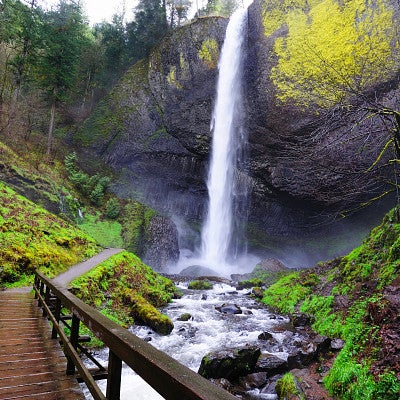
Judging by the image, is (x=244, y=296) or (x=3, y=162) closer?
(x=244, y=296)

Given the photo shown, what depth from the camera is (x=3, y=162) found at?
1758cm

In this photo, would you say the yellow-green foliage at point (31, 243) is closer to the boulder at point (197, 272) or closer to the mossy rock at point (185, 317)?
the mossy rock at point (185, 317)

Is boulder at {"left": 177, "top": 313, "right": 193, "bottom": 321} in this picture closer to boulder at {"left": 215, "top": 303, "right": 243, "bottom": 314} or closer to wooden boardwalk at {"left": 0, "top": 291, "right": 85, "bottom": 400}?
boulder at {"left": 215, "top": 303, "right": 243, "bottom": 314}

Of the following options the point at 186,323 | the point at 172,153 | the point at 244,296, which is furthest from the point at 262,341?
the point at 172,153

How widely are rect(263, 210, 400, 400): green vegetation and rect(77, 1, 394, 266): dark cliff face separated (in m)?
12.0

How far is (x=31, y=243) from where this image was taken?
1108cm

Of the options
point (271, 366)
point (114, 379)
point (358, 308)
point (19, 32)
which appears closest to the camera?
point (114, 379)

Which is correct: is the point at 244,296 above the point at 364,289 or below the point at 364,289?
below

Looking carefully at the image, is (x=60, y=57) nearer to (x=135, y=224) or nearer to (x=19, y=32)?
(x=19, y=32)

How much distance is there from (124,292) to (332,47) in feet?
67.7

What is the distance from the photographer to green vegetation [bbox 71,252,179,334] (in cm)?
902

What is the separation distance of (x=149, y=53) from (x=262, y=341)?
31.1 m

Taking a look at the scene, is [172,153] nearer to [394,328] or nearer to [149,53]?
[149,53]

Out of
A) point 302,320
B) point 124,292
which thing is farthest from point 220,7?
point 302,320
